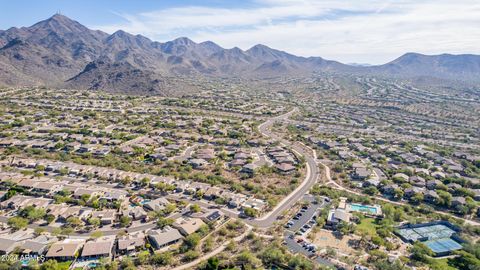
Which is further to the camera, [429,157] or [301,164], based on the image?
[429,157]

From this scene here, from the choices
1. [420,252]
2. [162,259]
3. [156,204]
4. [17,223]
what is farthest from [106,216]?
[420,252]

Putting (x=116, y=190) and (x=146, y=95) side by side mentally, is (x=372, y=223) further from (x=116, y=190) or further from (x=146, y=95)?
(x=146, y=95)

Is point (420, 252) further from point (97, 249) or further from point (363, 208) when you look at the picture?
point (97, 249)

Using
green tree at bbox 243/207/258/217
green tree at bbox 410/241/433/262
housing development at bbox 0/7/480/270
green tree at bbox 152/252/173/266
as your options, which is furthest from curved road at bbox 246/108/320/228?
green tree at bbox 410/241/433/262

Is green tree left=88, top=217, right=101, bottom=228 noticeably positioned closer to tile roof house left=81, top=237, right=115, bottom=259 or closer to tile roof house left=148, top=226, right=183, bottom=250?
tile roof house left=81, top=237, right=115, bottom=259

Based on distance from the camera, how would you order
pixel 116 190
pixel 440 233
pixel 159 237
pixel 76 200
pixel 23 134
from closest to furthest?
1. pixel 159 237
2. pixel 440 233
3. pixel 76 200
4. pixel 116 190
5. pixel 23 134

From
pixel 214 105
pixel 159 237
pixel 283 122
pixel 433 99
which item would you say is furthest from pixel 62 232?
pixel 433 99
